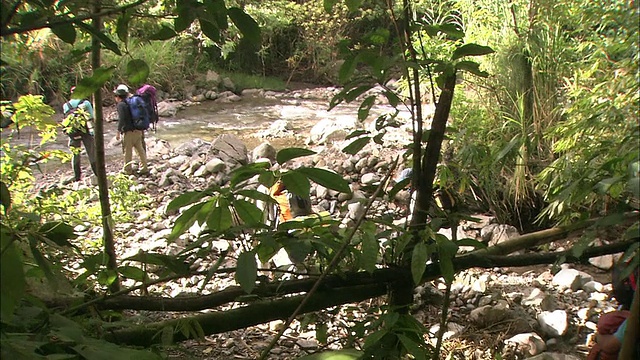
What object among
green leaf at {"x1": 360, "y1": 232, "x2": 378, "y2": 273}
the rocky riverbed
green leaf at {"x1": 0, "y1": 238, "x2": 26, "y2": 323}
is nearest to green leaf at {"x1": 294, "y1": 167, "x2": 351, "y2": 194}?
green leaf at {"x1": 360, "y1": 232, "x2": 378, "y2": 273}

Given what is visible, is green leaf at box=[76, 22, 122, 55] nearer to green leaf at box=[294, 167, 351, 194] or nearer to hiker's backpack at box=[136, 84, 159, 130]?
green leaf at box=[294, 167, 351, 194]

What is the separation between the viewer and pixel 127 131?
6488mm

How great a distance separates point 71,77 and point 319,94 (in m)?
6.35

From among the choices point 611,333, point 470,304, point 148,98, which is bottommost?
point 470,304

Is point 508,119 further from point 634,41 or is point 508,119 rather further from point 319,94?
point 319,94

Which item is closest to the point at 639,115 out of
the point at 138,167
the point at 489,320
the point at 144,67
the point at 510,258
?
the point at 510,258

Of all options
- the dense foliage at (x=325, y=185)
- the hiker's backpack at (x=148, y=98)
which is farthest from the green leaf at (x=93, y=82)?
the hiker's backpack at (x=148, y=98)

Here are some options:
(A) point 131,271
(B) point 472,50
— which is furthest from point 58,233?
(B) point 472,50

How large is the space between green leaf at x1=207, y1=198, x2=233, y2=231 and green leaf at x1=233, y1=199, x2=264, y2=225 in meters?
0.02

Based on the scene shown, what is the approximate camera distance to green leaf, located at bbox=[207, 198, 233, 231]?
873 millimetres

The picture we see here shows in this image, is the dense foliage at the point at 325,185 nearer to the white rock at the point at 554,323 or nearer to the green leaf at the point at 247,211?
the green leaf at the point at 247,211

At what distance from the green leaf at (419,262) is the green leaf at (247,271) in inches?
11.5

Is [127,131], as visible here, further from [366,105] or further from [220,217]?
[220,217]

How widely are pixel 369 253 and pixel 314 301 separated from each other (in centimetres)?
24
